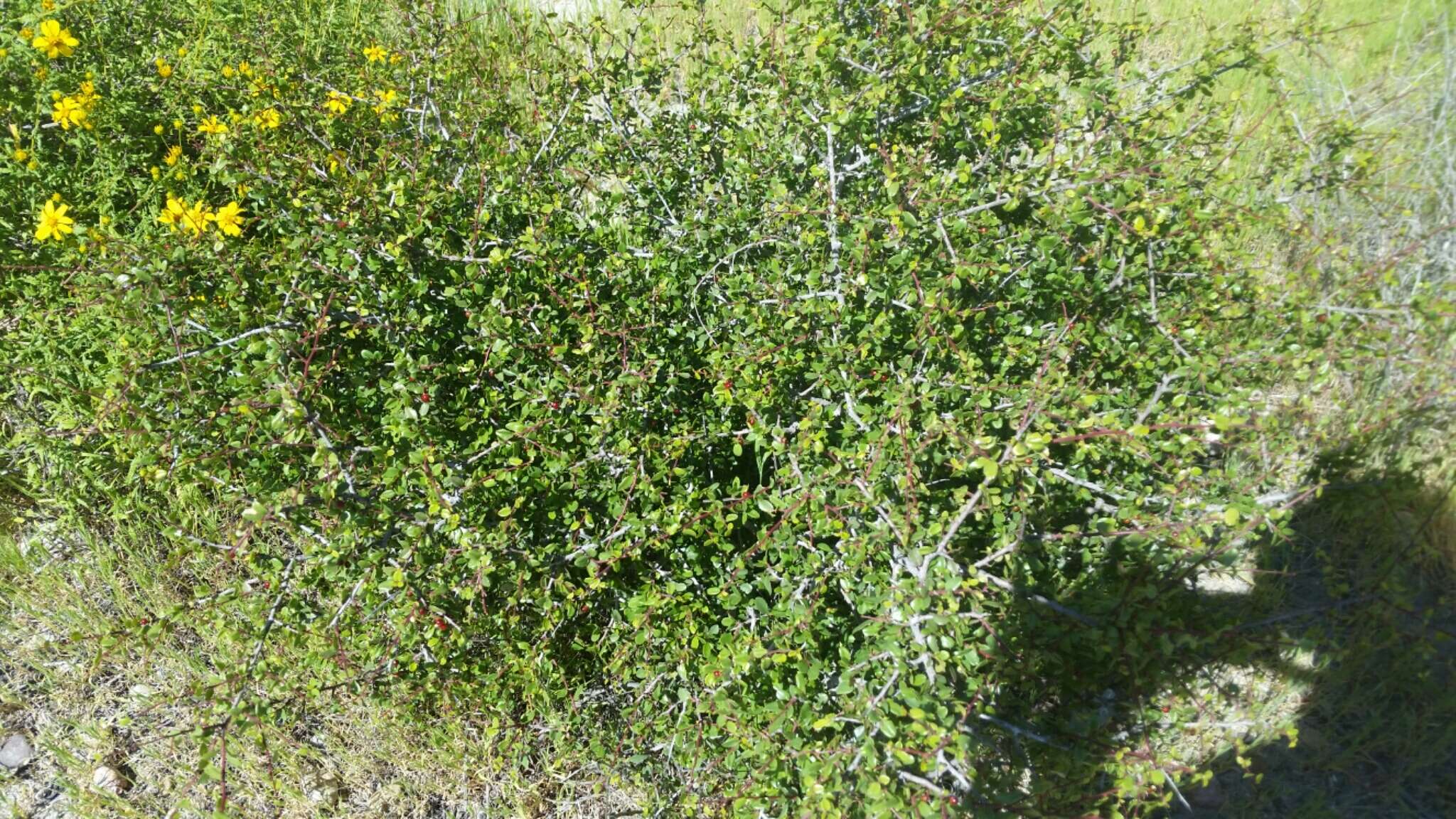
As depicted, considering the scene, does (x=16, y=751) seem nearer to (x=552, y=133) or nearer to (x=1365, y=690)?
(x=552, y=133)

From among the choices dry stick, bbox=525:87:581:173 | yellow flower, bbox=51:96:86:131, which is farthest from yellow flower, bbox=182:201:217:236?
yellow flower, bbox=51:96:86:131

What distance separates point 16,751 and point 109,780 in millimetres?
363

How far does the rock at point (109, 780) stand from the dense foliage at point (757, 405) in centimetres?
47

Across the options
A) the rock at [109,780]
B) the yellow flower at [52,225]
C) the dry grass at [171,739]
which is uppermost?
the yellow flower at [52,225]

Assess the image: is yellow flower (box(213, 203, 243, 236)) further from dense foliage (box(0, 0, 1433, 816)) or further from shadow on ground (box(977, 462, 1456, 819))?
Answer: shadow on ground (box(977, 462, 1456, 819))

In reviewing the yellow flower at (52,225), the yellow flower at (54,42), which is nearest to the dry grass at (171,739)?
the yellow flower at (52,225)

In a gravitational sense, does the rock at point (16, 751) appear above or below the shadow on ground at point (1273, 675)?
below

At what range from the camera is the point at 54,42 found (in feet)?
9.34

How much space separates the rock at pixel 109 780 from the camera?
2402mm

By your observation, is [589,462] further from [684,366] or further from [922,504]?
[922,504]

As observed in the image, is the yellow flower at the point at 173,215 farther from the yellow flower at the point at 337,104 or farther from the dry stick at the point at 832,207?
the dry stick at the point at 832,207

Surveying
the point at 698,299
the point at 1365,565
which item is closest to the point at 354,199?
the point at 698,299

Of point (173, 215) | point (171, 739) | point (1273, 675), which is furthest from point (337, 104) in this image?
point (1273, 675)

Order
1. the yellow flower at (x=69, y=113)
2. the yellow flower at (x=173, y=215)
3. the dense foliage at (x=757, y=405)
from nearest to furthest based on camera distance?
the dense foliage at (x=757, y=405) → the yellow flower at (x=173, y=215) → the yellow flower at (x=69, y=113)
